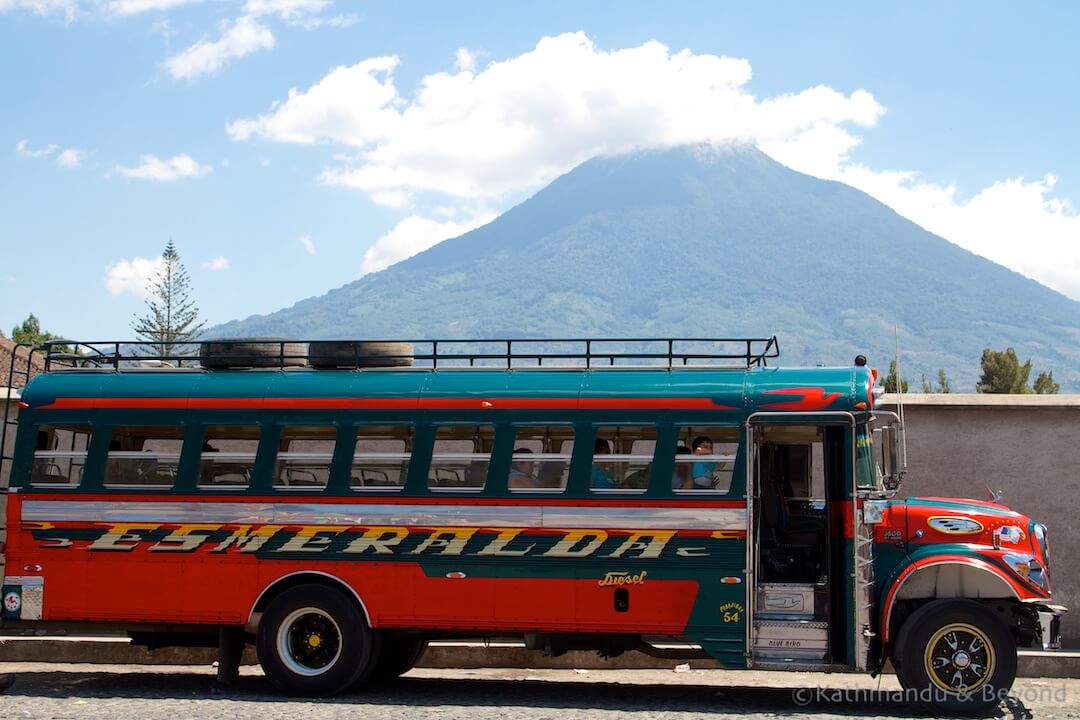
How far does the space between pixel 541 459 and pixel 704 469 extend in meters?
1.55

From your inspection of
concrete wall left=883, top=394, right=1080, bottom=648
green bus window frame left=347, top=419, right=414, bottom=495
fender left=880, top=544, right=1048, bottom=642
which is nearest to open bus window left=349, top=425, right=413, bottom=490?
green bus window frame left=347, top=419, right=414, bottom=495

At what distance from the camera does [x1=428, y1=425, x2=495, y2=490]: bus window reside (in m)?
12.6

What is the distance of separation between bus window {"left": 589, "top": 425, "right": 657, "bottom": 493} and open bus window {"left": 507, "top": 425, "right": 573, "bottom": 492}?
297 millimetres

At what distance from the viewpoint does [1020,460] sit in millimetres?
17484

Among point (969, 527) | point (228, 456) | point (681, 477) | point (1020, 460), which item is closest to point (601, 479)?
point (681, 477)

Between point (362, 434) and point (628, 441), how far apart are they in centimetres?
262

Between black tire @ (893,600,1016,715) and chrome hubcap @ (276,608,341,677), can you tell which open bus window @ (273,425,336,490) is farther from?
black tire @ (893,600,1016,715)

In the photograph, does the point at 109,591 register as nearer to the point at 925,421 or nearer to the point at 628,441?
the point at 628,441

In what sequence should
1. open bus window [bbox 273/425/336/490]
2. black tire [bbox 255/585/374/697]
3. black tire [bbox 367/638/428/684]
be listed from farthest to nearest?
black tire [bbox 367/638/428/684], open bus window [bbox 273/425/336/490], black tire [bbox 255/585/374/697]

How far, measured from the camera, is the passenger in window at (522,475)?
1253cm

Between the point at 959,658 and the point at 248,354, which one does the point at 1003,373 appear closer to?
the point at 959,658

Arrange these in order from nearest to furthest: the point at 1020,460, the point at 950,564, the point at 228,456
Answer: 1. the point at 950,564
2. the point at 228,456
3. the point at 1020,460

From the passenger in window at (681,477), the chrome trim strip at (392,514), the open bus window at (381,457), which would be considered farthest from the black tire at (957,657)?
the open bus window at (381,457)

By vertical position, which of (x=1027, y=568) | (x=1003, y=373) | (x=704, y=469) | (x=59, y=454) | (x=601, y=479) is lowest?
(x=1027, y=568)
